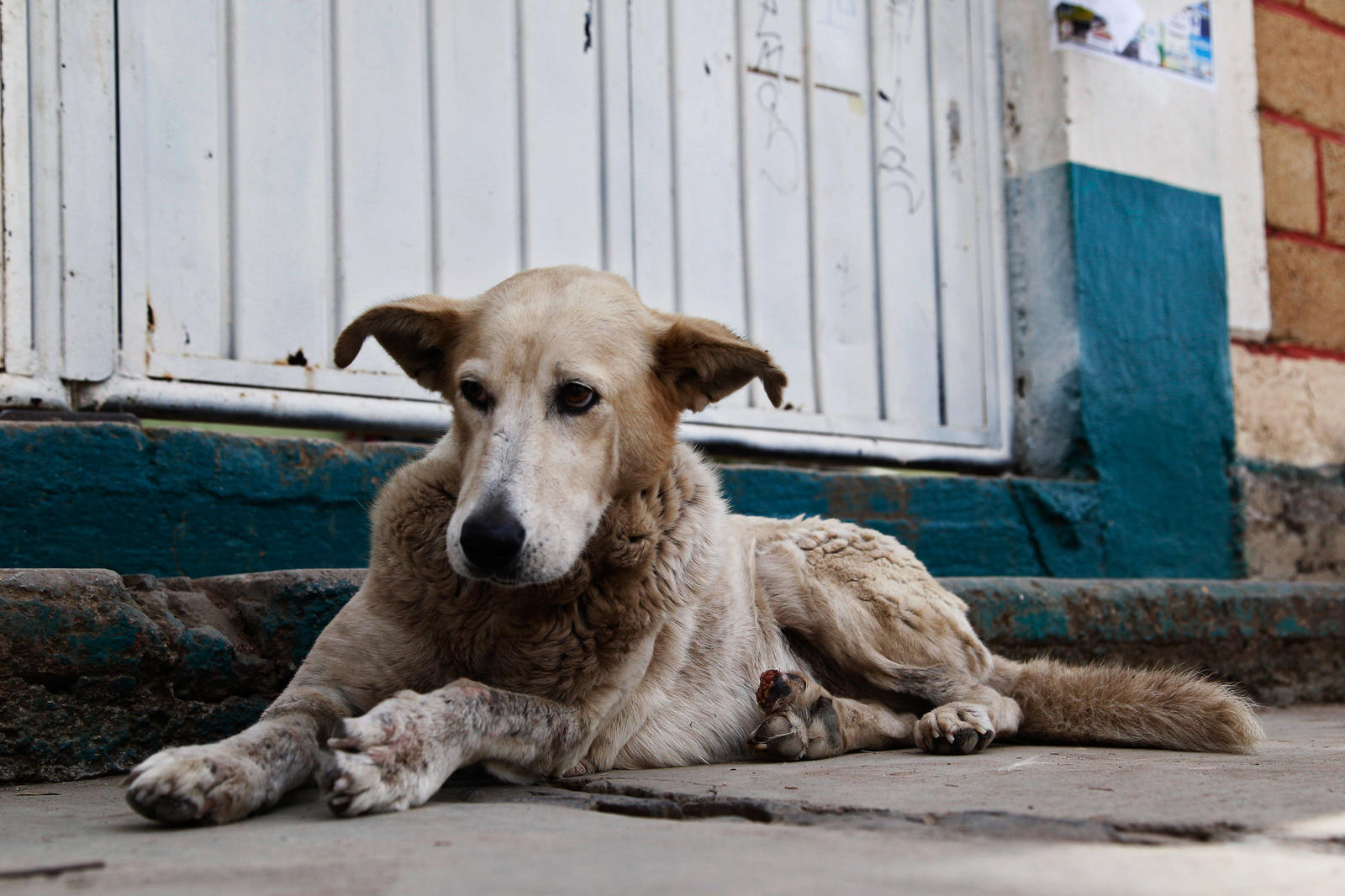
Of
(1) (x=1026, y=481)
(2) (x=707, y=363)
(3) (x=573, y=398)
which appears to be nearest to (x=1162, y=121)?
(1) (x=1026, y=481)

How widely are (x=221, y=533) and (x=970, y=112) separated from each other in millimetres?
3567

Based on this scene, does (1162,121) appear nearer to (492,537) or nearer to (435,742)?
(492,537)

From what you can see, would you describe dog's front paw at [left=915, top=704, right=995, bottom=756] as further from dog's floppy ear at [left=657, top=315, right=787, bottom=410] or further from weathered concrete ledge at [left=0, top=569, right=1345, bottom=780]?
weathered concrete ledge at [left=0, top=569, right=1345, bottom=780]

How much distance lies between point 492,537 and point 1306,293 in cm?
491

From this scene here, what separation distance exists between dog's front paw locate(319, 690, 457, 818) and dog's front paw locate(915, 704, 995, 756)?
4.21 feet

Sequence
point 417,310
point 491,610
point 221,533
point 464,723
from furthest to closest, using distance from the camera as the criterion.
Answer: point 221,533
point 417,310
point 491,610
point 464,723

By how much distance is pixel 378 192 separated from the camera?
151 inches

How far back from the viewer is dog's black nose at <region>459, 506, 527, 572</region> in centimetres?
232

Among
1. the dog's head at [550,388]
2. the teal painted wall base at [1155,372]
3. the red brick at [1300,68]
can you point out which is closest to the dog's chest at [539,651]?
the dog's head at [550,388]

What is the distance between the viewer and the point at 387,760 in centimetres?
203

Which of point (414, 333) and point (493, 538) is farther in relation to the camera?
point (414, 333)

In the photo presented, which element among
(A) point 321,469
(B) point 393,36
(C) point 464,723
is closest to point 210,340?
(A) point 321,469

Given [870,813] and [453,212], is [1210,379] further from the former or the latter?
[870,813]

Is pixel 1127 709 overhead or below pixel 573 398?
below
